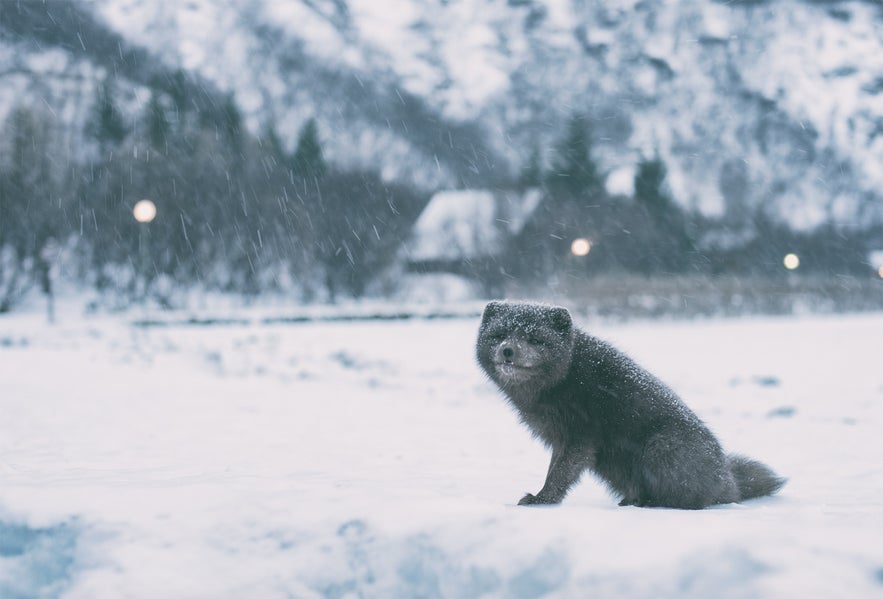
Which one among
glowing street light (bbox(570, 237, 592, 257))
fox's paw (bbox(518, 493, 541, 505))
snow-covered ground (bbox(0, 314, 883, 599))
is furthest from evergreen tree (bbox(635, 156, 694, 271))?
fox's paw (bbox(518, 493, 541, 505))

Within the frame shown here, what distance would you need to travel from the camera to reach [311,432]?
25.8 feet

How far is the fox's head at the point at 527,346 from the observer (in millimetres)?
4087

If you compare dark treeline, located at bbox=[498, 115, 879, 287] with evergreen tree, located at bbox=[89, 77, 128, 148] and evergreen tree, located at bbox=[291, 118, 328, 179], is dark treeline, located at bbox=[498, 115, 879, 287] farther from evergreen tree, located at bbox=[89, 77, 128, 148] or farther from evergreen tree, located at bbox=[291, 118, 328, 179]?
evergreen tree, located at bbox=[89, 77, 128, 148]

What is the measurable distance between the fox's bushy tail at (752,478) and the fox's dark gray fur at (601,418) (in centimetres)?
24

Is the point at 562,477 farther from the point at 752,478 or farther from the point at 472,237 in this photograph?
the point at 472,237

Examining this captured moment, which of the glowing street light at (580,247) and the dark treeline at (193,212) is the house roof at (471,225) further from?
the glowing street light at (580,247)

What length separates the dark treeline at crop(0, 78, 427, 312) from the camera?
37781 millimetres

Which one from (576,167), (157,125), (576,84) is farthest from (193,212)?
(576,84)

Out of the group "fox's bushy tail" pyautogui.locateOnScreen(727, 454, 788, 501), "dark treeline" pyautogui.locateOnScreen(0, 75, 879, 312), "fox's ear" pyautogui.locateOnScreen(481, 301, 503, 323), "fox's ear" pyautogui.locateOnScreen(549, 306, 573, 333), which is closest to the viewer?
"fox's ear" pyautogui.locateOnScreen(549, 306, 573, 333)

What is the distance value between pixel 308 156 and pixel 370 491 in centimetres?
4087

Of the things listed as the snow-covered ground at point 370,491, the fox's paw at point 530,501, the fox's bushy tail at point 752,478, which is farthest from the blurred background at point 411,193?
the fox's paw at point 530,501

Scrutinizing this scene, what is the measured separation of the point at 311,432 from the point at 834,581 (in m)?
5.95

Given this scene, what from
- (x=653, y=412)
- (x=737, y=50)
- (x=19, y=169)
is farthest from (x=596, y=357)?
(x=737, y=50)

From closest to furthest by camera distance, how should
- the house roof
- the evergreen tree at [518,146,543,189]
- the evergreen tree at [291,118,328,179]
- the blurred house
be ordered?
1. the blurred house
2. the house roof
3. the evergreen tree at [518,146,543,189]
4. the evergreen tree at [291,118,328,179]
